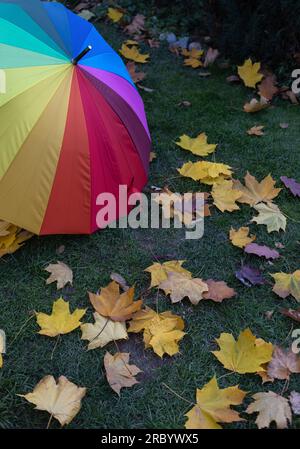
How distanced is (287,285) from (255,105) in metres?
1.59

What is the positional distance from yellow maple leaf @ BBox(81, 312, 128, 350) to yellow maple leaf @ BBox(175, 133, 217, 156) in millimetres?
1401

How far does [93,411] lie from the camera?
1968 mm

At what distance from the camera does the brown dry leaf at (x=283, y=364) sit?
2111 mm

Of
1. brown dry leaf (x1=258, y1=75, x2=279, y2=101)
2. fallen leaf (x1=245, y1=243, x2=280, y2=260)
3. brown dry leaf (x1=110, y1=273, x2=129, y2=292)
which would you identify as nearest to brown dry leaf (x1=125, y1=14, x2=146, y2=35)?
brown dry leaf (x1=258, y1=75, x2=279, y2=101)

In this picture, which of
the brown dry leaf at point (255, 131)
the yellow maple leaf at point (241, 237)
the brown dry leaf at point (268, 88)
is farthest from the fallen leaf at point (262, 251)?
the brown dry leaf at point (268, 88)

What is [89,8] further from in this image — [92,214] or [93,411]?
[93,411]

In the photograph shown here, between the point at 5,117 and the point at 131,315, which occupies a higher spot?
the point at 5,117

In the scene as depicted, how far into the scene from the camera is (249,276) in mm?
2510

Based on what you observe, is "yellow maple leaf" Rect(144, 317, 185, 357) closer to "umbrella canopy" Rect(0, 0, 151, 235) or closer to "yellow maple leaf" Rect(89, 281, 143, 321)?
"yellow maple leaf" Rect(89, 281, 143, 321)

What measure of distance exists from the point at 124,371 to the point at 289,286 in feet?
3.01

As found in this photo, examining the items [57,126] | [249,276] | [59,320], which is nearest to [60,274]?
[59,320]

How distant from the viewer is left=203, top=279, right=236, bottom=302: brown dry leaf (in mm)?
2393
